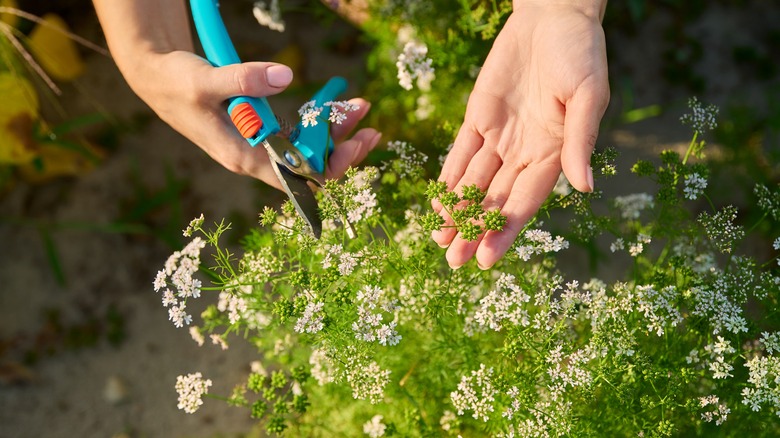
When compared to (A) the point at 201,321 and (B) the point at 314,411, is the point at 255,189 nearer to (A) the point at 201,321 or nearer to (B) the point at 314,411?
(A) the point at 201,321

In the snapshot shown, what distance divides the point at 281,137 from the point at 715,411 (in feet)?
6.14

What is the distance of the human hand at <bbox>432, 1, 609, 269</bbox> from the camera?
2.38 meters

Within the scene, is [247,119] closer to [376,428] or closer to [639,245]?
[376,428]

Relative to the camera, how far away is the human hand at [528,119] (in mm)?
2385

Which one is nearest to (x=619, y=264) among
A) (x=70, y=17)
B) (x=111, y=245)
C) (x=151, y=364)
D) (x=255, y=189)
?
(x=255, y=189)

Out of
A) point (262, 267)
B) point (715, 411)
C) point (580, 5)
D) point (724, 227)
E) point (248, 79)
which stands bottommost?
point (715, 411)

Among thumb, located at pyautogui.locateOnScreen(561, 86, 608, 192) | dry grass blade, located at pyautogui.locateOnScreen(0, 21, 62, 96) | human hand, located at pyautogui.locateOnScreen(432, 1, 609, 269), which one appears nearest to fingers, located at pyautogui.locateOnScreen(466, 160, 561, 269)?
human hand, located at pyautogui.locateOnScreen(432, 1, 609, 269)

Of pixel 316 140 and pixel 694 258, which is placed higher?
pixel 316 140

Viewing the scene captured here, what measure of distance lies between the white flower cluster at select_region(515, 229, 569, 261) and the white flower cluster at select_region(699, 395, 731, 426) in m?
0.69

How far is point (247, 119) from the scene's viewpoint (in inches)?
98.3

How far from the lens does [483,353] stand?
2.72 metres

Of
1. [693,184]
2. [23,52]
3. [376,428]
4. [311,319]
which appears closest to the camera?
[311,319]

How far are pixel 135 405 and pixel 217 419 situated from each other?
0.56 m

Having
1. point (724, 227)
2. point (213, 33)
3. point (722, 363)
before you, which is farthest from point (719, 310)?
point (213, 33)
